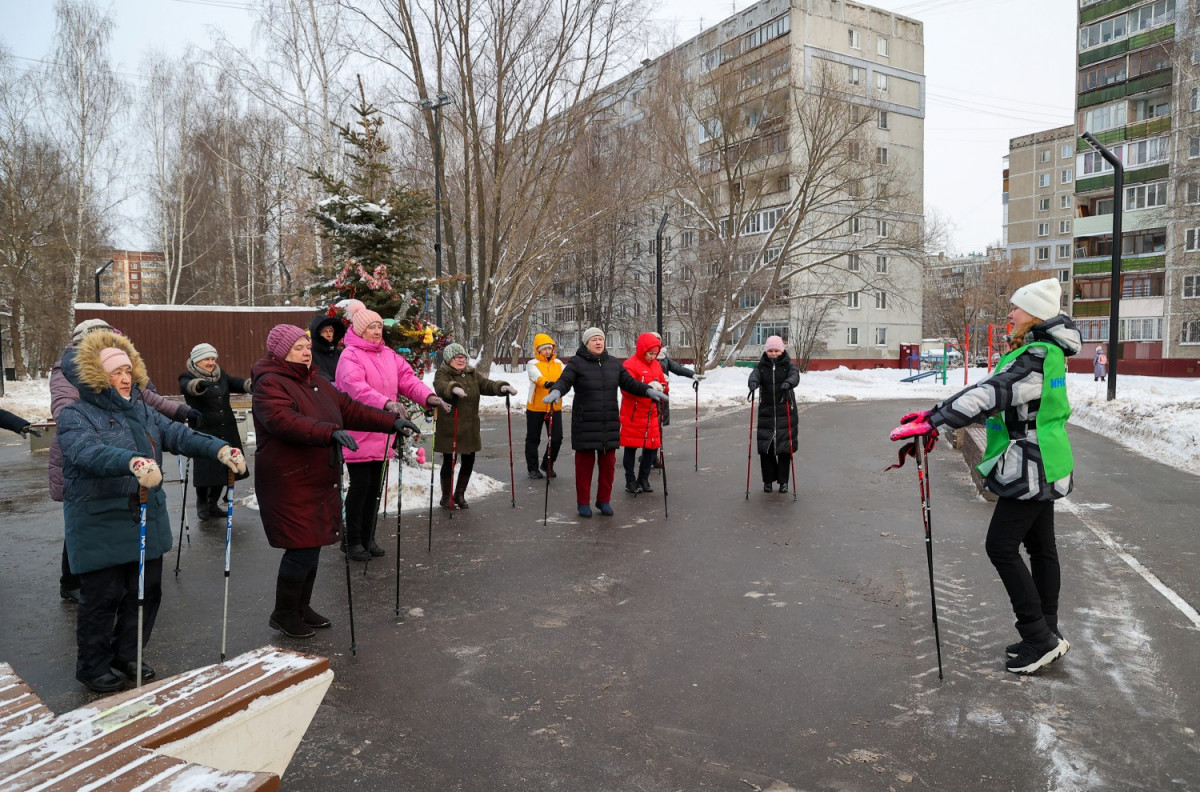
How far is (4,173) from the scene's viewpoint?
113ft

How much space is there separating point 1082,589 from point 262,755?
5.66 meters

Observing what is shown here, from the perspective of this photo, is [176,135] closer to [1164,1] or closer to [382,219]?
[382,219]

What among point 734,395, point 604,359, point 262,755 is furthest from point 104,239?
point 262,755

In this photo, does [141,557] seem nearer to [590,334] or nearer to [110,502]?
[110,502]

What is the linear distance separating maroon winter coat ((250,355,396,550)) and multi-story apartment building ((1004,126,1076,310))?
82223mm

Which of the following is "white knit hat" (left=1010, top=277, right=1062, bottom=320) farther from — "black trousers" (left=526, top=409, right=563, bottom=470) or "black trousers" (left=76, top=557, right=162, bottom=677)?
"black trousers" (left=526, top=409, right=563, bottom=470)

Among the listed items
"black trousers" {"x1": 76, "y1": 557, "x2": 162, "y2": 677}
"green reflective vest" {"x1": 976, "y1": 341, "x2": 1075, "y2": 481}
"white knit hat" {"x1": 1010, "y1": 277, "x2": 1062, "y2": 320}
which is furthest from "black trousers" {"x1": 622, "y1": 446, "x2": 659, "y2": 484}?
"black trousers" {"x1": 76, "y1": 557, "x2": 162, "y2": 677}

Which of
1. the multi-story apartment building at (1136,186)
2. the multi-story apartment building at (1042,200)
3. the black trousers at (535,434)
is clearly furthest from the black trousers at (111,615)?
the multi-story apartment building at (1042,200)

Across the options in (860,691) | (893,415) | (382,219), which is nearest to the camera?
(860,691)

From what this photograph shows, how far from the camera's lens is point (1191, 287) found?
4447cm

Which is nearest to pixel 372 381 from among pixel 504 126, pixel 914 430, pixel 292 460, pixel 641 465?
pixel 292 460

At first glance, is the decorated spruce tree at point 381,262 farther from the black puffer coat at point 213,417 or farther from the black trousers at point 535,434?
the black puffer coat at point 213,417

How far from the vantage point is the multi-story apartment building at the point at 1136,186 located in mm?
43219

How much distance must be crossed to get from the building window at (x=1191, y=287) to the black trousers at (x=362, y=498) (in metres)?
49.6
